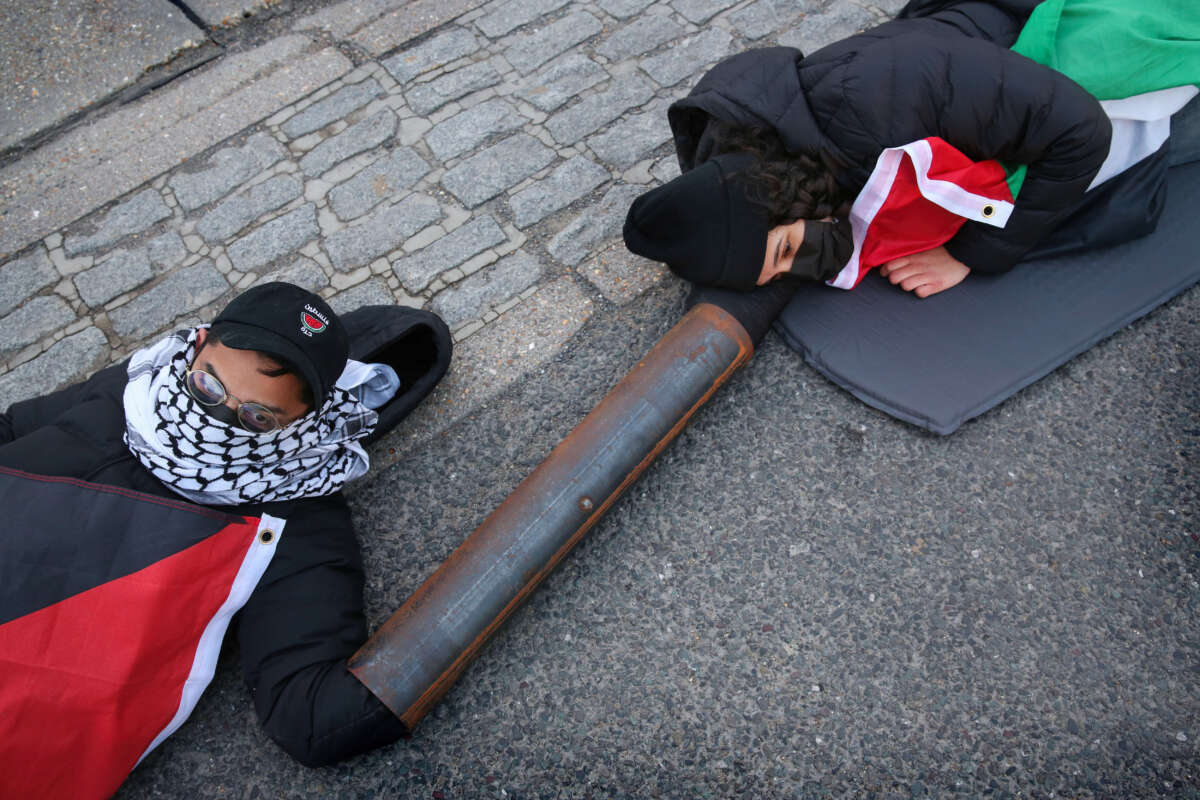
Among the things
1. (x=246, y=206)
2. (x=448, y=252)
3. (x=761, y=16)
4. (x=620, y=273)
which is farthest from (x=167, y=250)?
(x=761, y=16)

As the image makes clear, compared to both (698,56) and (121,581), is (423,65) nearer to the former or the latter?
(698,56)

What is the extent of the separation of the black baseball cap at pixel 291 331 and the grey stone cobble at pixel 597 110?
5.18 feet

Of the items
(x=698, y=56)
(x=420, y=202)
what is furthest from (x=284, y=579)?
(x=698, y=56)

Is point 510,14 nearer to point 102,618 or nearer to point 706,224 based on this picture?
point 706,224

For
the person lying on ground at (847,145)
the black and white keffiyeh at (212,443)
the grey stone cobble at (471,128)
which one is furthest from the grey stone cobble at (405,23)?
the black and white keffiyeh at (212,443)

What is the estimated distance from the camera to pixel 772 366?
264 cm

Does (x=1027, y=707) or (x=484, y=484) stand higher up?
(x=484, y=484)

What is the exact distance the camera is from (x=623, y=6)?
364 cm

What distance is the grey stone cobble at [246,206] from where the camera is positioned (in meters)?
3.09

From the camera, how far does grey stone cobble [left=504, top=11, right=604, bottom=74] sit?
3.48 metres

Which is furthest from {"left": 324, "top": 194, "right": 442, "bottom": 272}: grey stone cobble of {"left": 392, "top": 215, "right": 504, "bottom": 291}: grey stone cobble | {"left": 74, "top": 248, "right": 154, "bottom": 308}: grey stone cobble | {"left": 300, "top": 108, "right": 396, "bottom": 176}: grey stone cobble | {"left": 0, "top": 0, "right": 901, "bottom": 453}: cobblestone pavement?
{"left": 74, "top": 248, "right": 154, "bottom": 308}: grey stone cobble

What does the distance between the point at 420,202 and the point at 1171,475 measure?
287 cm

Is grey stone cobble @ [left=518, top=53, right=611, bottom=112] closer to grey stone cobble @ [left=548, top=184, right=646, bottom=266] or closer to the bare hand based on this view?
grey stone cobble @ [left=548, top=184, right=646, bottom=266]

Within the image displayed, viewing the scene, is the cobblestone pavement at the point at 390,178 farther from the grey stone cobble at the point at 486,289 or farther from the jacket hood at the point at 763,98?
the jacket hood at the point at 763,98
